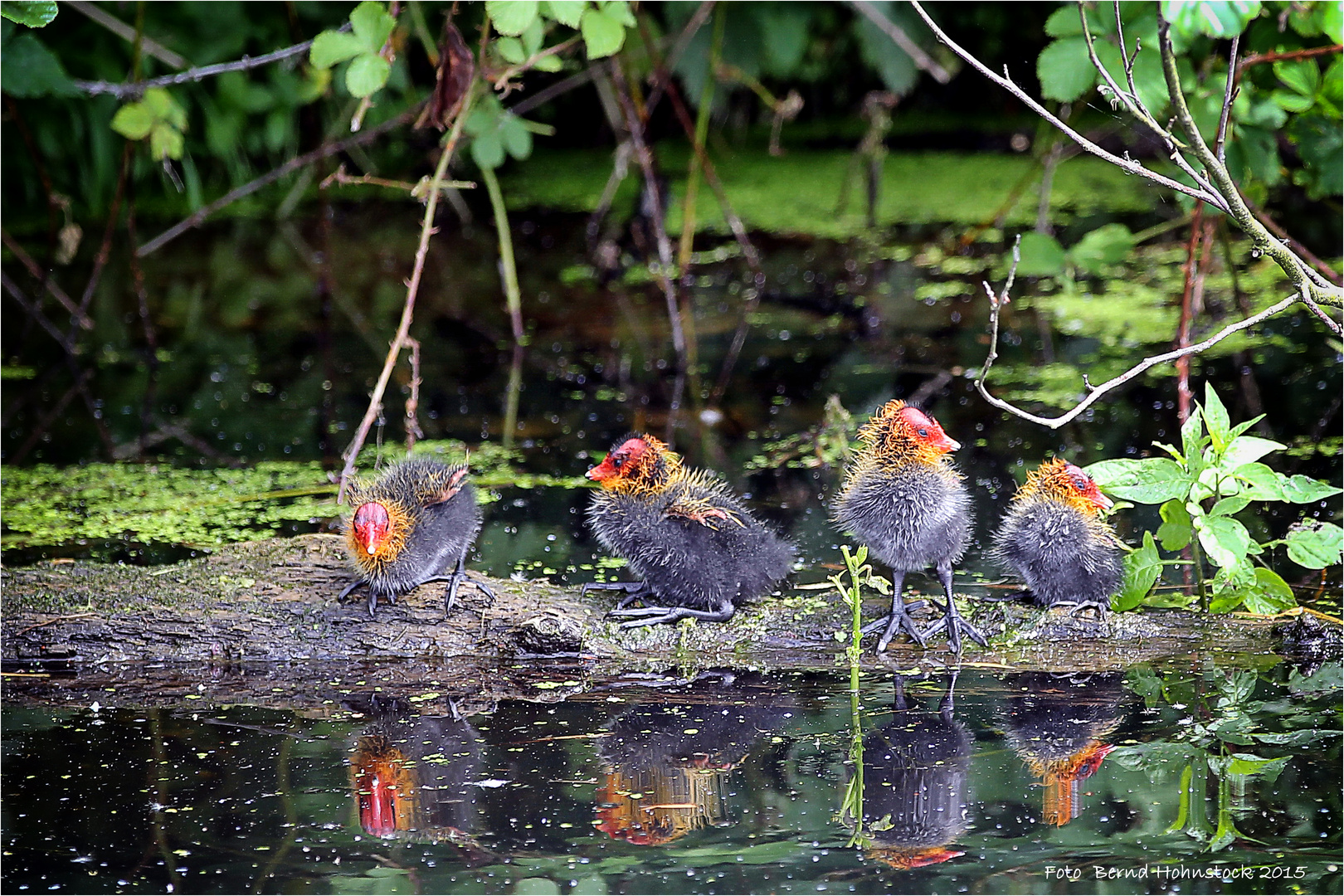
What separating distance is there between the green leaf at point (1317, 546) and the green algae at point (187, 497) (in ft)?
6.53

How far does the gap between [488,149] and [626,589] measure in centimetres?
242

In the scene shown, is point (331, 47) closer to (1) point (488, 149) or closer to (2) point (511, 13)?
(2) point (511, 13)

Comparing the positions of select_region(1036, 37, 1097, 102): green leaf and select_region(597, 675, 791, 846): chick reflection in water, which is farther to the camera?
select_region(1036, 37, 1097, 102): green leaf

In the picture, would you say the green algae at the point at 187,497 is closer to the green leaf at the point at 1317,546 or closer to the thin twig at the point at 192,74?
the thin twig at the point at 192,74

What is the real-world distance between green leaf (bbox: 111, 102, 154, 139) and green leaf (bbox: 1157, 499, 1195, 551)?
10.8 feet

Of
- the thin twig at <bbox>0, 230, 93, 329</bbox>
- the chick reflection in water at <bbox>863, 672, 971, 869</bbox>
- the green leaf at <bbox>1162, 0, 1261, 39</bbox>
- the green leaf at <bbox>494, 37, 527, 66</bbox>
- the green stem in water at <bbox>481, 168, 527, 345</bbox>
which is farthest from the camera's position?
the green stem in water at <bbox>481, 168, 527, 345</bbox>

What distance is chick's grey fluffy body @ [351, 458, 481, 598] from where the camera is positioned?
9.82 ft

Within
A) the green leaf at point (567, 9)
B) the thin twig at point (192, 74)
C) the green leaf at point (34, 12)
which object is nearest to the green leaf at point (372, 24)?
the thin twig at point (192, 74)

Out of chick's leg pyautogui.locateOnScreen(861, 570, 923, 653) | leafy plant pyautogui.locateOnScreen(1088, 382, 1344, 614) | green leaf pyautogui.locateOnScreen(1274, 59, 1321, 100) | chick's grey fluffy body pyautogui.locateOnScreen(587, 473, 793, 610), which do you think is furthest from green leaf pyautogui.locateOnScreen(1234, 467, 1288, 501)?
green leaf pyautogui.locateOnScreen(1274, 59, 1321, 100)

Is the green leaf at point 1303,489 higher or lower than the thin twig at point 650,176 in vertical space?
lower

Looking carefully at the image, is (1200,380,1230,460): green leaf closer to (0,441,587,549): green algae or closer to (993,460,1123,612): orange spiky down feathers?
(993,460,1123,612): orange spiky down feathers

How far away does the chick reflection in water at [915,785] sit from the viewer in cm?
226

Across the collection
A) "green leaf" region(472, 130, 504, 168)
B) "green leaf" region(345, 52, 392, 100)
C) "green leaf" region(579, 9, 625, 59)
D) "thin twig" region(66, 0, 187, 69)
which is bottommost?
"green leaf" region(345, 52, 392, 100)

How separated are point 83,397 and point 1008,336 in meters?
3.54
